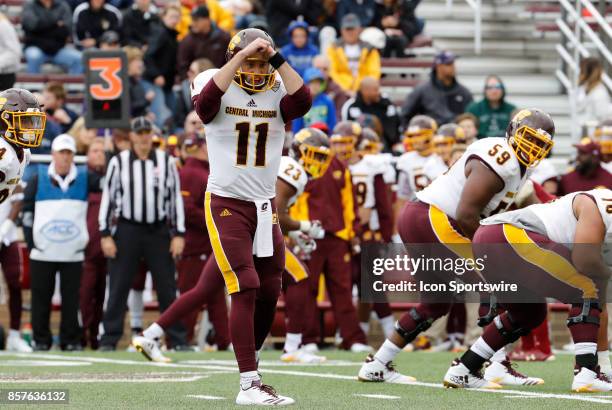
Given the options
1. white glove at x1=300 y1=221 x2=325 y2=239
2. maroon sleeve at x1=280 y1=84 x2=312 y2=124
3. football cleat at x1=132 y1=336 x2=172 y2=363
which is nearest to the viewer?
maroon sleeve at x1=280 y1=84 x2=312 y2=124

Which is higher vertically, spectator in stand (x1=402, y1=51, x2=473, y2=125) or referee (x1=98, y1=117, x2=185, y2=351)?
spectator in stand (x1=402, y1=51, x2=473, y2=125)

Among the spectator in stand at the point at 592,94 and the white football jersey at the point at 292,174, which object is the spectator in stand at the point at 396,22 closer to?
the spectator in stand at the point at 592,94

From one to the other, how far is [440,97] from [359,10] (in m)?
2.77

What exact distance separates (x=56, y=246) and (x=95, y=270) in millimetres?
688

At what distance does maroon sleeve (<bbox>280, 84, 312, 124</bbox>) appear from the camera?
735 cm

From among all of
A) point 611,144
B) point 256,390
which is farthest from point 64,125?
point 256,390

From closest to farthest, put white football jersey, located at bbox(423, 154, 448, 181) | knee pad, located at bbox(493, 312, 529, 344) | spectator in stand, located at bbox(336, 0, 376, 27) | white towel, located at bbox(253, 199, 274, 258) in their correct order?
white towel, located at bbox(253, 199, 274, 258) → knee pad, located at bbox(493, 312, 529, 344) → white football jersey, located at bbox(423, 154, 448, 181) → spectator in stand, located at bbox(336, 0, 376, 27)

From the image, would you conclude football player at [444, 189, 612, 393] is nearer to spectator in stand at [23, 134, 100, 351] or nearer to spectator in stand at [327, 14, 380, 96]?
spectator in stand at [23, 134, 100, 351]

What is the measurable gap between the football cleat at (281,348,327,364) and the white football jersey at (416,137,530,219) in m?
2.71

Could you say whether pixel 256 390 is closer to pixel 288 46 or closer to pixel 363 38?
pixel 288 46

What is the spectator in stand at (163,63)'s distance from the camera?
54.3ft

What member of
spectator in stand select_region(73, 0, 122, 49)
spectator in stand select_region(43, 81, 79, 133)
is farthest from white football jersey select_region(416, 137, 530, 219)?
spectator in stand select_region(73, 0, 122, 49)

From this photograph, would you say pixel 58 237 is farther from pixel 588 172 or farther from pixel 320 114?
pixel 588 172

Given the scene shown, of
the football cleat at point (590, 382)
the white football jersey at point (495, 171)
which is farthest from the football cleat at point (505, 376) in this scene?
the white football jersey at point (495, 171)
